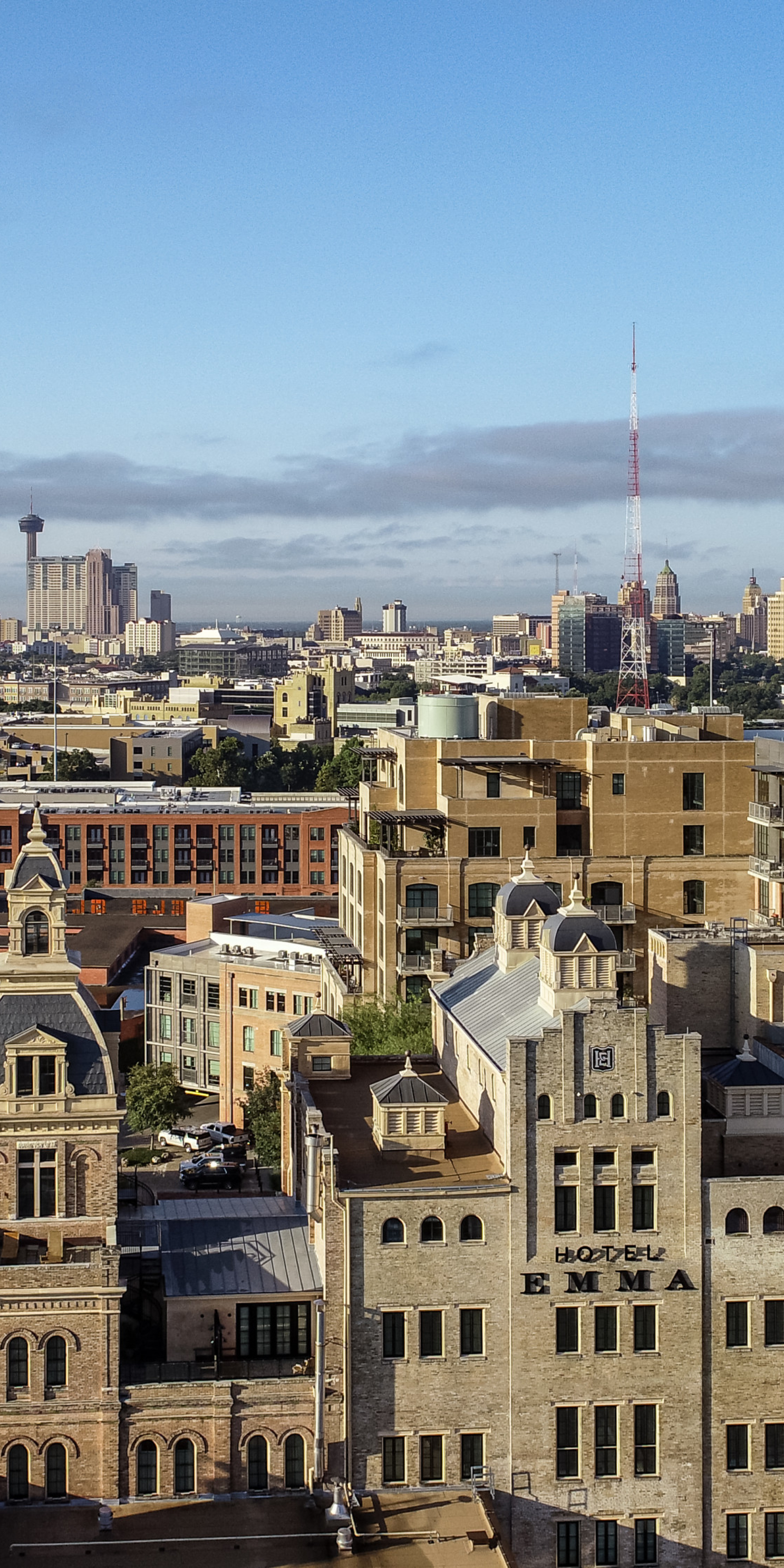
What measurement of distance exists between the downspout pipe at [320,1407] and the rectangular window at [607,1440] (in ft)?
30.1

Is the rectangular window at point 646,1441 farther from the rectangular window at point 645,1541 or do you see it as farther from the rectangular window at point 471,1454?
the rectangular window at point 471,1454

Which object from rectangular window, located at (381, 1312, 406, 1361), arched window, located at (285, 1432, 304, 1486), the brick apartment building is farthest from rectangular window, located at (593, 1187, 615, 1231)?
the brick apartment building

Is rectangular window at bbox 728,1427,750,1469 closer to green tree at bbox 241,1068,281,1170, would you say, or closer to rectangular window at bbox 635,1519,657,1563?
rectangular window at bbox 635,1519,657,1563

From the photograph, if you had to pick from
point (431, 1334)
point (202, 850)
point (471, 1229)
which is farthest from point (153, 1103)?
point (202, 850)

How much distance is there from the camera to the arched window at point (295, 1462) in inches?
2377

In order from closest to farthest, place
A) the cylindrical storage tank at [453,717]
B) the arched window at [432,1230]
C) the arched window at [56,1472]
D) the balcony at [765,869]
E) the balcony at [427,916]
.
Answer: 1. the arched window at [56,1472]
2. the arched window at [432,1230]
3. the balcony at [765,869]
4. the balcony at [427,916]
5. the cylindrical storage tank at [453,717]

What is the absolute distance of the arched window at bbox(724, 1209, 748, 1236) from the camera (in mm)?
62750

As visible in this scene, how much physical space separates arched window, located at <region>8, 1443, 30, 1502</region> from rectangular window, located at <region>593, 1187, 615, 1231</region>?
1966 cm

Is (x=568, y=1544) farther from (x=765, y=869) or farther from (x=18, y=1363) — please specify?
(x=765, y=869)

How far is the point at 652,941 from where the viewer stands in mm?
79812

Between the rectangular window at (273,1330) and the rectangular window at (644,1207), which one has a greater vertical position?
the rectangular window at (644,1207)

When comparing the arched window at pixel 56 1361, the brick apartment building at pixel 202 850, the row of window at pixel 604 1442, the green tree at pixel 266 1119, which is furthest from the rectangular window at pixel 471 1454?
the brick apartment building at pixel 202 850

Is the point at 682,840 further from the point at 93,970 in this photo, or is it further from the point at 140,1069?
the point at 93,970

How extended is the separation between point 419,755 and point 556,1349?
4628 centimetres
